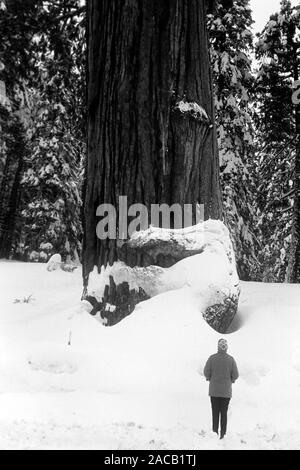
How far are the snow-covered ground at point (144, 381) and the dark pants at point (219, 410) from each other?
121 mm

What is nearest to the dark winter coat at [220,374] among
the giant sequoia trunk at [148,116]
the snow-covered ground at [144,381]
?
the snow-covered ground at [144,381]

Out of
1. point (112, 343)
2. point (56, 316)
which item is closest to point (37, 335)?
point (56, 316)

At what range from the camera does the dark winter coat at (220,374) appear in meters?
4.76

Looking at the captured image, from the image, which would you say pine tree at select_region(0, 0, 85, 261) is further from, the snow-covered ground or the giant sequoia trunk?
the snow-covered ground

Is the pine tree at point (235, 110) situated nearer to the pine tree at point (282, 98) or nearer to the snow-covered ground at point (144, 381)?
the pine tree at point (282, 98)

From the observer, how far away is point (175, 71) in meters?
6.29

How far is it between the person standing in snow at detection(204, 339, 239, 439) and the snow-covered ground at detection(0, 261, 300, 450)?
157 millimetres

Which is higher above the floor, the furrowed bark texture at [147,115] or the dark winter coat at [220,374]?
the furrowed bark texture at [147,115]

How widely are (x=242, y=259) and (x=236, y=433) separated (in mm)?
15300

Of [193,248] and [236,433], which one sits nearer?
[236,433]

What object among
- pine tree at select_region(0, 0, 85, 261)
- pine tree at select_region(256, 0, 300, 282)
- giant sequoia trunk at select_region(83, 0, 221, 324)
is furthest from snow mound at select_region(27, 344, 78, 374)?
pine tree at select_region(256, 0, 300, 282)

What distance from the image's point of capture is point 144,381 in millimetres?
5047

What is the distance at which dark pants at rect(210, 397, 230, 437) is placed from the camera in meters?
4.61

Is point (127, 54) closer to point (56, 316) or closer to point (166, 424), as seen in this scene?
point (56, 316)
